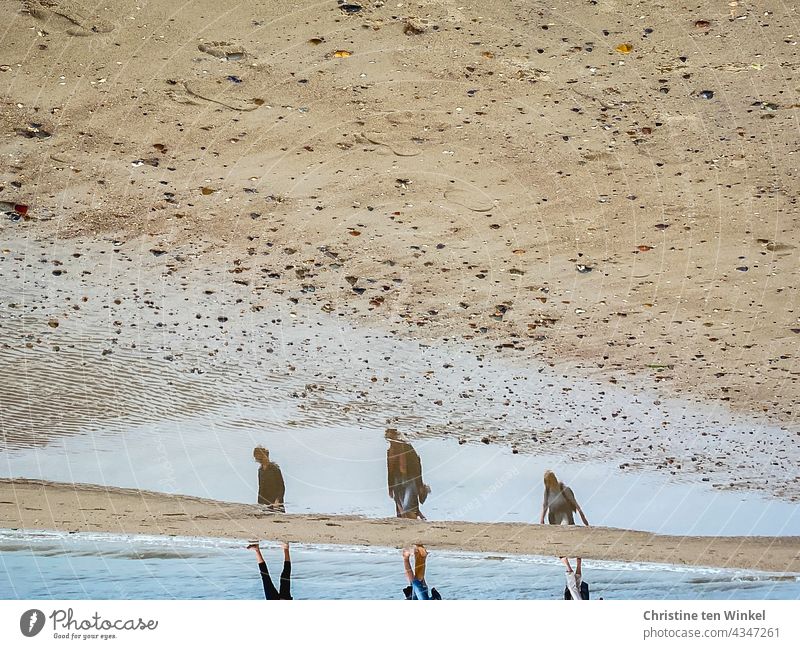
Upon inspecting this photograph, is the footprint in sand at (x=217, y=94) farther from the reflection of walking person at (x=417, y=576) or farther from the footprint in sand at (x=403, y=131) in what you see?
the reflection of walking person at (x=417, y=576)

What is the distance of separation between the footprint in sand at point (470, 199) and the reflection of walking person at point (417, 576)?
1.02 meters

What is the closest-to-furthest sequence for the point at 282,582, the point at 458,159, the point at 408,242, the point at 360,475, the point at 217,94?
the point at 217,94 < the point at 458,159 < the point at 408,242 < the point at 282,582 < the point at 360,475

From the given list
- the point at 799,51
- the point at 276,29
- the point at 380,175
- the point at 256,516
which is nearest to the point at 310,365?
the point at 256,516

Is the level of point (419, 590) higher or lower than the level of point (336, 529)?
lower

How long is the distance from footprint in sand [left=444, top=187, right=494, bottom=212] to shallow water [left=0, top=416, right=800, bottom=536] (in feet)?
2.39

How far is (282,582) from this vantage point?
1.93 metres

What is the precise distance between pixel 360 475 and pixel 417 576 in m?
0.34

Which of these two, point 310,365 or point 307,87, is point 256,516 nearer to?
point 310,365

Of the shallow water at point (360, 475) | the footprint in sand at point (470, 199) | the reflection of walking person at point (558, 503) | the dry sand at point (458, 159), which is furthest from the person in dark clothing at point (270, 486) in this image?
the footprint in sand at point (470, 199)

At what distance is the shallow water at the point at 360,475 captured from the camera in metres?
1.97

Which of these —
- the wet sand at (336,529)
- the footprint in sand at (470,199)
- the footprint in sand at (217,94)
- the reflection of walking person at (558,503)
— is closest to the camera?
the footprint in sand at (217,94)

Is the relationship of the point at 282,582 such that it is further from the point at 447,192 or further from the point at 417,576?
the point at 447,192

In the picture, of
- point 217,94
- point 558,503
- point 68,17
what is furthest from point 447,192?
point 558,503

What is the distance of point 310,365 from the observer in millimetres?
1969
